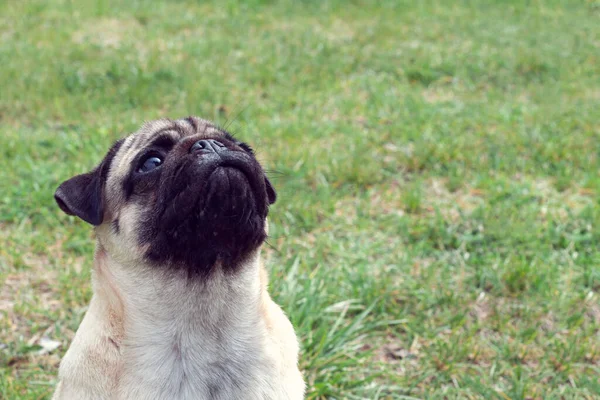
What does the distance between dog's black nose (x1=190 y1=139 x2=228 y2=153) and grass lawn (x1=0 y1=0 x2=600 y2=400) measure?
154cm

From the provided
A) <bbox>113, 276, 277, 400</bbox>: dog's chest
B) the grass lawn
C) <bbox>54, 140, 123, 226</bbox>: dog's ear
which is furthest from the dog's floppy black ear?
the grass lawn

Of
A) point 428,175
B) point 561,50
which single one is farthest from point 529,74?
point 428,175

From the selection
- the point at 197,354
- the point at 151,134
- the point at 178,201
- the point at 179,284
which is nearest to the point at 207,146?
the point at 178,201

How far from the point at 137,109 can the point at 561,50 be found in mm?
6316

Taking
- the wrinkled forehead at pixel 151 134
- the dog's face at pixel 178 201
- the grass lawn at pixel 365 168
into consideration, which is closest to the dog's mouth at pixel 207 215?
the dog's face at pixel 178 201

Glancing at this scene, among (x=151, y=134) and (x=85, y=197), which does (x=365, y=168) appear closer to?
(x=151, y=134)

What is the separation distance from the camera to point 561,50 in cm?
972

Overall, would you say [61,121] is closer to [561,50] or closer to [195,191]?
[195,191]

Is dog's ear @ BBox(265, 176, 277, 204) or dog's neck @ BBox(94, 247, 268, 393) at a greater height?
dog's ear @ BBox(265, 176, 277, 204)

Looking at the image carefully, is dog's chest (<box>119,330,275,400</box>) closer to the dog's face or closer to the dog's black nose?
the dog's face

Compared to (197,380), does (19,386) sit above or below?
below

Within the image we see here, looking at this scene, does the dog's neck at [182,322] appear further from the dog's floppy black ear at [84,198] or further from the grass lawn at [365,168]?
the grass lawn at [365,168]

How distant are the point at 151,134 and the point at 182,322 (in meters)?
0.89

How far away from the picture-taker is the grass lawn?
397 cm
